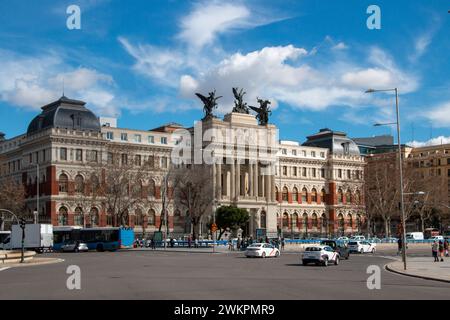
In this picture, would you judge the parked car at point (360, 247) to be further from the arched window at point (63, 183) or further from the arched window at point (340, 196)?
the arched window at point (340, 196)

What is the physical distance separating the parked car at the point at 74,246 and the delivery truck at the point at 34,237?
12.8ft

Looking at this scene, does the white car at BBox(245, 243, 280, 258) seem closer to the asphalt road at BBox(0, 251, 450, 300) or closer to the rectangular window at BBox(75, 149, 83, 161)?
the asphalt road at BBox(0, 251, 450, 300)

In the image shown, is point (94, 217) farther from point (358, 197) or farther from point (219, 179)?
point (358, 197)

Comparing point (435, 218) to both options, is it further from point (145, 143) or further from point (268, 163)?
point (145, 143)

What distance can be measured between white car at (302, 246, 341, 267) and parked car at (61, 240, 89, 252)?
122ft

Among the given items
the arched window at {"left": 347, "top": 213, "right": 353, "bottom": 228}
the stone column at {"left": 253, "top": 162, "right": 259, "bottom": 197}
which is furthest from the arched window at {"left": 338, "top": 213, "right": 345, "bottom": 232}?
the stone column at {"left": 253, "top": 162, "right": 259, "bottom": 197}

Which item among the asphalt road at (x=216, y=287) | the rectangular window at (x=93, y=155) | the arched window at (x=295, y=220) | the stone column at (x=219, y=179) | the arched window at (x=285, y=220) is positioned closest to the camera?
the asphalt road at (x=216, y=287)

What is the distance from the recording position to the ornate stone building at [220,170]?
325 ft

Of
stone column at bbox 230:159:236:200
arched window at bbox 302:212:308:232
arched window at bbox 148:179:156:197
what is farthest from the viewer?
arched window at bbox 302:212:308:232

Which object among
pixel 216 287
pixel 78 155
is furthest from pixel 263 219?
pixel 216 287

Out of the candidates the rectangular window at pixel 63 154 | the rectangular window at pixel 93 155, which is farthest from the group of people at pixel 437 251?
the rectangular window at pixel 63 154

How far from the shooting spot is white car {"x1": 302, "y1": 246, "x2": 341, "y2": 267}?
41312 millimetres

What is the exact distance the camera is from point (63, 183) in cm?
9912

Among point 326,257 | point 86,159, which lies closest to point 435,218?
point 86,159
